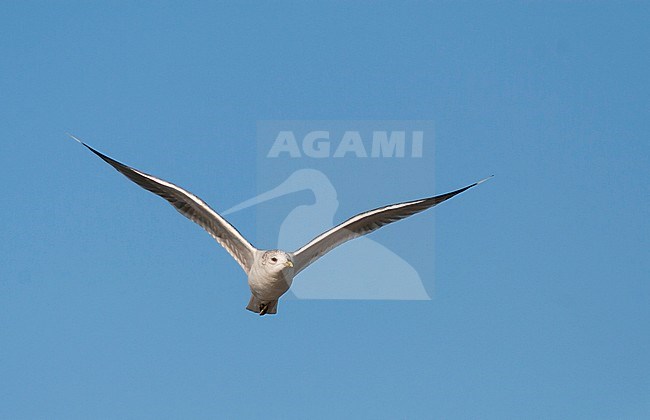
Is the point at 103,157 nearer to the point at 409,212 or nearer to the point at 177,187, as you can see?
the point at 177,187

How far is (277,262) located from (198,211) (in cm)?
160

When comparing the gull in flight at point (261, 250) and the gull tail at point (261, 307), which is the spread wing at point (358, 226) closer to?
the gull in flight at point (261, 250)

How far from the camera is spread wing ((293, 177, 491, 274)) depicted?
16500mm

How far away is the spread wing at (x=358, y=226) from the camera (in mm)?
16500

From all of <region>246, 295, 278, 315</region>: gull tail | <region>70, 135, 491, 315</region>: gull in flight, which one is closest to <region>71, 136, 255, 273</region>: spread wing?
<region>70, 135, 491, 315</region>: gull in flight

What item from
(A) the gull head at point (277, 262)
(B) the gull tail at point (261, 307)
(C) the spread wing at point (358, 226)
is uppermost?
(C) the spread wing at point (358, 226)

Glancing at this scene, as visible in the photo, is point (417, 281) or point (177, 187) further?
point (417, 281)

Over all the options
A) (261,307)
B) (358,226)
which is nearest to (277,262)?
(261,307)

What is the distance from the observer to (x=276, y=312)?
55.0 ft

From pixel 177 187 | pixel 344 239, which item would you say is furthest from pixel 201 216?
pixel 344 239

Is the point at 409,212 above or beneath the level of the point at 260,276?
above

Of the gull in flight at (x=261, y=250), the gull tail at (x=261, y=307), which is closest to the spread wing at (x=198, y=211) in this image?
the gull in flight at (x=261, y=250)

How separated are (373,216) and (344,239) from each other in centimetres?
55

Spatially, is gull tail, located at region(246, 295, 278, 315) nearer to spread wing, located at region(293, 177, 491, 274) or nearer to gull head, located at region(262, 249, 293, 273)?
spread wing, located at region(293, 177, 491, 274)
